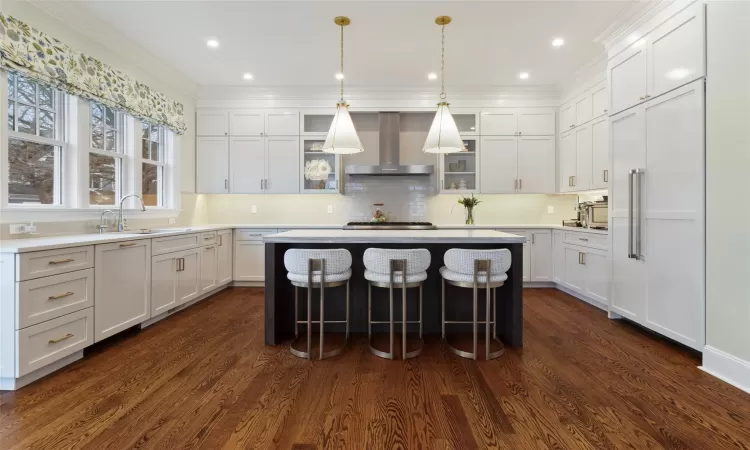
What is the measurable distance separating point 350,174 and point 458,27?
2.46 metres

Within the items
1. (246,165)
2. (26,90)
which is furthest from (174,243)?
(246,165)

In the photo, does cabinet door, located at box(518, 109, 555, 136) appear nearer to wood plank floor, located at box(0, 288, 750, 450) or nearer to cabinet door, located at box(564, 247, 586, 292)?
cabinet door, located at box(564, 247, 586, 292)

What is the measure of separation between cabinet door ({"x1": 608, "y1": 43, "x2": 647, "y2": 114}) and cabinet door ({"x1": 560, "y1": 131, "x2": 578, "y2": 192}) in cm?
124

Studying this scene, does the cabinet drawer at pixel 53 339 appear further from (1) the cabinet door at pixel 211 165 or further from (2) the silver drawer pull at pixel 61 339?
(1) the cabinet door at pixel 211 165

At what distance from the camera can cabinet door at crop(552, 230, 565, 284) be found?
4.60m

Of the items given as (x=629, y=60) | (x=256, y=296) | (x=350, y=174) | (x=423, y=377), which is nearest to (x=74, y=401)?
(x=423, y=377)

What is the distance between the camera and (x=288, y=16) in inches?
124

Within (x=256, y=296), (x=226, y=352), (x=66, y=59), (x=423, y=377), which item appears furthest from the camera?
(x=256, y=296)

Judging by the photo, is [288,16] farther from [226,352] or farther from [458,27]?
[226,352]

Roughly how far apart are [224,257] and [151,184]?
127 cm

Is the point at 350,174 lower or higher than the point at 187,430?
higher

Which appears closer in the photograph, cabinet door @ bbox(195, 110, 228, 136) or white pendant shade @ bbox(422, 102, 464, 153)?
white pendant shade @ bbox(422, 102, 464, 153)

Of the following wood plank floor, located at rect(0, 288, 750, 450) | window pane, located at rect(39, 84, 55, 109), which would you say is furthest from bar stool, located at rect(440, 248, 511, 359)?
window pane, located at rect(39, 84, 55, 109)

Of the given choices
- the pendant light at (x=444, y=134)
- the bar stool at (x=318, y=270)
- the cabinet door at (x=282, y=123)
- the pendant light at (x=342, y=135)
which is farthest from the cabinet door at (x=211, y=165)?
the pendant light at (x=444, y=134)
